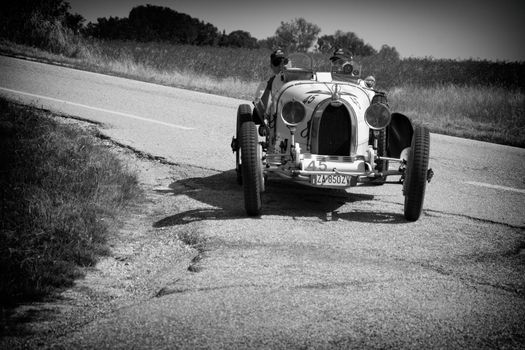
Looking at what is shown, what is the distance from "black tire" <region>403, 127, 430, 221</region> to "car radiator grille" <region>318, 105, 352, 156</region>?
28.9 inches

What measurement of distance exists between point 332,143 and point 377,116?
22.3 inches

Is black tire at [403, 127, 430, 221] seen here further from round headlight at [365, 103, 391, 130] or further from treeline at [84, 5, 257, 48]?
treeline at [84, 5, 257, 48]

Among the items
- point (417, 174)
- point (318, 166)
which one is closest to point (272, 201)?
point (318, 166)

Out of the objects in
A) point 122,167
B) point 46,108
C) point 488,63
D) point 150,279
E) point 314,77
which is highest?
point 488,63

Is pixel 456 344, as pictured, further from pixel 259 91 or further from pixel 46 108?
pixel 46 108

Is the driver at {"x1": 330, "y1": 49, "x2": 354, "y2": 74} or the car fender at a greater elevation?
the driver at {"x1": 330, "y1": 49, "x2": 354, "y2": 74}

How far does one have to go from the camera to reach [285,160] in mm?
5551

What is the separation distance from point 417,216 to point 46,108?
7221 millimetres

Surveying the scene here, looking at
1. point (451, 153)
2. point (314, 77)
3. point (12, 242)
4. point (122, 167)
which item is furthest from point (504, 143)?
point (12, 242)

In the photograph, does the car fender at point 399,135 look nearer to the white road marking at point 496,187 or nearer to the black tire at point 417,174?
the black tire at point 417,174

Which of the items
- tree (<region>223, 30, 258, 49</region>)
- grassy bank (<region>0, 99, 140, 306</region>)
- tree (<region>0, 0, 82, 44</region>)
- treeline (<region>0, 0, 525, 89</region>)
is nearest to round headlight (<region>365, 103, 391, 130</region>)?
grassy bank (<region>0, 99, 140, 306</region>)

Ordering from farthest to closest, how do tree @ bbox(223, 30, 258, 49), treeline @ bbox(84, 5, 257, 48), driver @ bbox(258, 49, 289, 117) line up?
tree @ bbox(223, 30, 258, 49) < treeline @ bbox(84, 5, 257, 48) < driver @ bbox(258, 49, 289, 117)

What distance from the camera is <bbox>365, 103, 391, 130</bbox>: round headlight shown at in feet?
17.9

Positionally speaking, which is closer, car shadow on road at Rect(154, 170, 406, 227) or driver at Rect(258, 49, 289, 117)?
car shadow on road at Rect(154, 170, 406, 227)
